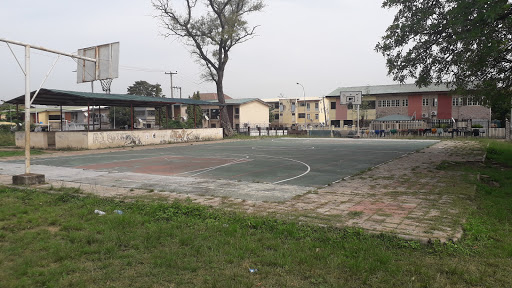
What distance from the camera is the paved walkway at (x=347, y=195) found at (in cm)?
610

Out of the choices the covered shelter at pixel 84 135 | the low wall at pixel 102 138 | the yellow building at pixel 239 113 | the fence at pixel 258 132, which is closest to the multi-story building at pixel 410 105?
the fence at pixel 258 132

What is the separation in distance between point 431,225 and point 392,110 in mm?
54478

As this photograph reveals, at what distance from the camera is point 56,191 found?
30.1ft

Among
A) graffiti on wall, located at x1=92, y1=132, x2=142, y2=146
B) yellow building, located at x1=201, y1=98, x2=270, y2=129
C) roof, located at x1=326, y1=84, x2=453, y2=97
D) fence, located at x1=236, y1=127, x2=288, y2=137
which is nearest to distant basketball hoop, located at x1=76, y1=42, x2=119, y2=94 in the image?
graffiti on wall, located at x1=92, y1=132, x2=142, y2=146

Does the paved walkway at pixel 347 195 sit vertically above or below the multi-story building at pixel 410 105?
below

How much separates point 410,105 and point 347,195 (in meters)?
51.1

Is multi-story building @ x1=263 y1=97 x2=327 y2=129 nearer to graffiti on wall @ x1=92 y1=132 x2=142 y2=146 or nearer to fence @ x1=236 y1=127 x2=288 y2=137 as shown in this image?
fence @ x1=236 y1=127 x2=288 y2=137

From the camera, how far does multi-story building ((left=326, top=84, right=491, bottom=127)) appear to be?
51.1 meters

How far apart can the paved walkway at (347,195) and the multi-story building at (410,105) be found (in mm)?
43558

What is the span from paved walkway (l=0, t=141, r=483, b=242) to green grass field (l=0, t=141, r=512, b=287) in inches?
18.8

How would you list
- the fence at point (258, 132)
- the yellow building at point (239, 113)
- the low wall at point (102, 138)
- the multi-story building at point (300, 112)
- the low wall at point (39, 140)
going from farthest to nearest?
the multi-story building at point (300, 112) < the yellow building at point (239, 113) < the fence at point (258, 132) < the low wall at point (39, 140) < the low wall at point (102, 138)

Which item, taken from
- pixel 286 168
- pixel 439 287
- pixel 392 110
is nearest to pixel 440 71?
pixel 286 168

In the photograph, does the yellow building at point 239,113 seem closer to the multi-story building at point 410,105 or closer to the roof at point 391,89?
the multi-story building at point 410,105

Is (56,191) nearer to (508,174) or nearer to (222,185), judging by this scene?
(222,185)
